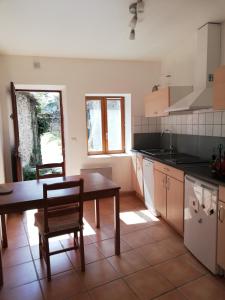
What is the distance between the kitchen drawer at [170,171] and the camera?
8.44 feet

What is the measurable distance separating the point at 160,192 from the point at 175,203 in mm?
400

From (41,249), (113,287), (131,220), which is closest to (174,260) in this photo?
(113,287)

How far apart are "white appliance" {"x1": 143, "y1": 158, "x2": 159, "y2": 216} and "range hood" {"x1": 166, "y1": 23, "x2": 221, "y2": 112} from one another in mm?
1001

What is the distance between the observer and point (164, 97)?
127 inches

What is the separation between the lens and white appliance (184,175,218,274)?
2006mm

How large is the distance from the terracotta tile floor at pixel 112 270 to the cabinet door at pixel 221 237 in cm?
22

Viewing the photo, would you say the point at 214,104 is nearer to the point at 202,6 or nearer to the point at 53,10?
the point at 202,6

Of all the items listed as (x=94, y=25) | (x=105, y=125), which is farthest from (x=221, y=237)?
(x=105, y=125)

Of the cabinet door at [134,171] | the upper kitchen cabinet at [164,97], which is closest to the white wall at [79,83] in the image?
the cabinet door at [134,171]

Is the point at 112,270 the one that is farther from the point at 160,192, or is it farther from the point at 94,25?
the point at 94,25

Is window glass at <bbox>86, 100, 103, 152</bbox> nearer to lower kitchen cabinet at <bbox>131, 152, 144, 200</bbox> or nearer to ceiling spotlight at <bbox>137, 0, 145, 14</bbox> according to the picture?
lower kitchen cabinet at <bbox>131, 152, 144, 200</bbox>

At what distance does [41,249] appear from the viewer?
234 centimetres

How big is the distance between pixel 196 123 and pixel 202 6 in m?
1.50

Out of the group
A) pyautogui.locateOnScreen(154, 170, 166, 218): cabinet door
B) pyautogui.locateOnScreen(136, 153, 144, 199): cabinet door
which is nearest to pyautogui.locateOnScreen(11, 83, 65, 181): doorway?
pyautogui.locateOnScreen(136, 153, 144, 199): cabinet door
